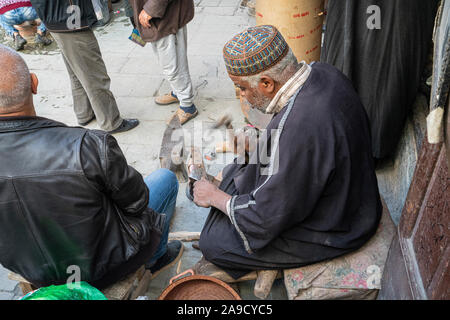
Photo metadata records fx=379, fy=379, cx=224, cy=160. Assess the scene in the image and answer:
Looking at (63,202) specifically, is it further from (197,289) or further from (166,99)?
(166,99)

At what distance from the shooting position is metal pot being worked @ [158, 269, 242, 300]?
212 centimetres

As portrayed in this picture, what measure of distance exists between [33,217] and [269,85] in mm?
1314

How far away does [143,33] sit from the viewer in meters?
3.85

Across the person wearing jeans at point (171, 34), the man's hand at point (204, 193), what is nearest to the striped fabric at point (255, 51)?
the man's hand at point (204, 193)

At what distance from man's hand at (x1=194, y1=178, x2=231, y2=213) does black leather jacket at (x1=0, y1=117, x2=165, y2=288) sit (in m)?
0.33

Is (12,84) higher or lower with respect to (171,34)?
higher

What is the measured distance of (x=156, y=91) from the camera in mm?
4980

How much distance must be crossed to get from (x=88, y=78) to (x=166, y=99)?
108 centimetres

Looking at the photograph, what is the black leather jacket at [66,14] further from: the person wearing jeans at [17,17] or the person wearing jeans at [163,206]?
the person wearing jeans at [17,17]

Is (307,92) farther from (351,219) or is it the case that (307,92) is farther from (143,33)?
(143,33)

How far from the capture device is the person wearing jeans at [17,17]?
593cm

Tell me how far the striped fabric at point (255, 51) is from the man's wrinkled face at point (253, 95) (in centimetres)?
6

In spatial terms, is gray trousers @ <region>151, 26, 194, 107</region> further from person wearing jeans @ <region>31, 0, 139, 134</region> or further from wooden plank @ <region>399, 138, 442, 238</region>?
wooden plank @ <region>399, 138, 442, 238</region>

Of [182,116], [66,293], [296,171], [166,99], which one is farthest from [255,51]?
[166,99]
